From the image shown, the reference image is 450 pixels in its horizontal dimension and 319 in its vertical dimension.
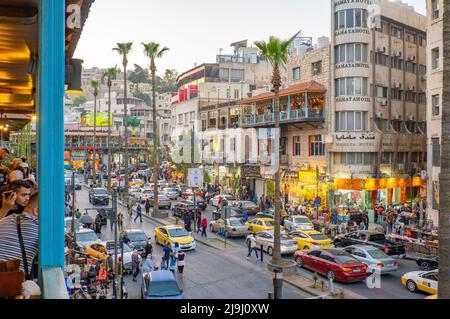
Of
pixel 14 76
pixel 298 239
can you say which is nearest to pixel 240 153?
pixel 298 239

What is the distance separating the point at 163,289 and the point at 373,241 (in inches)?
555

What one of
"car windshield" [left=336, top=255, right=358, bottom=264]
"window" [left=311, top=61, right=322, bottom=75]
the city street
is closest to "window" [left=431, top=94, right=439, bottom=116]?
"window" [left=311, top=61, right=322, bottom=75]

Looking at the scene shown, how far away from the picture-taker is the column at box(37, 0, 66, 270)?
224 inches

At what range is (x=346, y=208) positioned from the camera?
38875mm

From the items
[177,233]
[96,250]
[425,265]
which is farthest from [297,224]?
[96,250]

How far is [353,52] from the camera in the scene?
143 ft

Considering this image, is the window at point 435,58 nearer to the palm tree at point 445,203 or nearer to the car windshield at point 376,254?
the car windshield at point 376,254

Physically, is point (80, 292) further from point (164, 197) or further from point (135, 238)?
point (164, 197)

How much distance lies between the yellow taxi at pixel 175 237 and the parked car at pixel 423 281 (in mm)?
12466

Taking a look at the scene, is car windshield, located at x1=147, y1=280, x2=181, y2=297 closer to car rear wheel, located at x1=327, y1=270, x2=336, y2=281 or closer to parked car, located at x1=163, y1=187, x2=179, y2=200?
car rear wheel, located at x1=327, y1=270, x2=336, y2=281

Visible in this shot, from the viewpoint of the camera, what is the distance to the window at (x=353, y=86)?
43.7 metres

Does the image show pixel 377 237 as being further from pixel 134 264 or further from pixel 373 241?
pixel 134 264

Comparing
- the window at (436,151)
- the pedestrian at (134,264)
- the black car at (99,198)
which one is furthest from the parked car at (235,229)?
the black car at (99,198)
